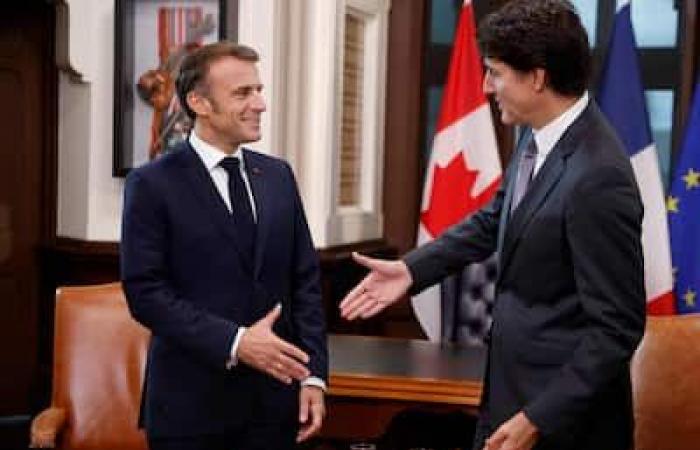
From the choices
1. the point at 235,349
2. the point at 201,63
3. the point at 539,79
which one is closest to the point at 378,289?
the point at 235,349

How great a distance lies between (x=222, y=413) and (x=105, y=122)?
2.02 m

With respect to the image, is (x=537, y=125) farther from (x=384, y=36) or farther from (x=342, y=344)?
(x=384, y=36)

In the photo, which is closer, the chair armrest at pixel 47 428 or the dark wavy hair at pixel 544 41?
the dark wavy hair at pixel 544 41

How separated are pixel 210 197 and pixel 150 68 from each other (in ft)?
5.88

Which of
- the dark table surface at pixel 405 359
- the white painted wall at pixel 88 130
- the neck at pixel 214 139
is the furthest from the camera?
the white painted wall at pixel 88 130

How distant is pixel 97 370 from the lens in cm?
282

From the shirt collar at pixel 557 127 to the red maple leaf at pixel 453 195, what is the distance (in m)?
2.20

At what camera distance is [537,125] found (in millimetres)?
1601

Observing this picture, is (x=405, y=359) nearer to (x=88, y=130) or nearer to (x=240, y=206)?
(x=240, y=206)

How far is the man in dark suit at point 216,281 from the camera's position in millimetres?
1907

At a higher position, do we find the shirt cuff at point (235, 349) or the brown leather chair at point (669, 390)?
the shirt cuff at point (235, 349)

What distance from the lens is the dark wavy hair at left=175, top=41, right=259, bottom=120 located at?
2070 millimetres

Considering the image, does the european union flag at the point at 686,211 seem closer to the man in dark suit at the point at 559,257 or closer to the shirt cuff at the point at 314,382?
the shirt cuff at the point at 314,382

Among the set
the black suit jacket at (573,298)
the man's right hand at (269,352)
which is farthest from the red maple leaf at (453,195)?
the black suit jacket at (573,298)
